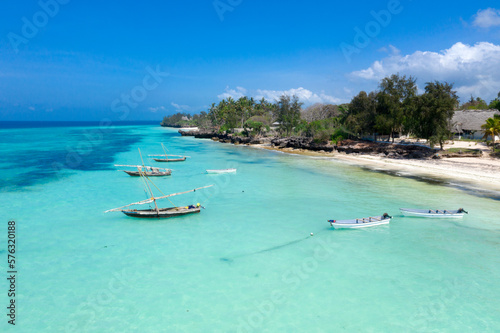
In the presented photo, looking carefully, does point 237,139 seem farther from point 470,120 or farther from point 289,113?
point 470,120

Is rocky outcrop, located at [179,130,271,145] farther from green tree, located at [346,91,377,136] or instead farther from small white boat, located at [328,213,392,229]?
small white boat, located at [328,213,392,229]

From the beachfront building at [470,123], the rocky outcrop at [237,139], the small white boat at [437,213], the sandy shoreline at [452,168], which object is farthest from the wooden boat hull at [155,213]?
the rocky outcrop at [237,139]

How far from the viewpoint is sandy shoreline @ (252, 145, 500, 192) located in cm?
3394

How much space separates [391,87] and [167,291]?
5831cm

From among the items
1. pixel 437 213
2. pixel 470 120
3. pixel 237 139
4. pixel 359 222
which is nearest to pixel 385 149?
pixel 470 120

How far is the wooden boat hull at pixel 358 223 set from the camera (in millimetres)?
20750

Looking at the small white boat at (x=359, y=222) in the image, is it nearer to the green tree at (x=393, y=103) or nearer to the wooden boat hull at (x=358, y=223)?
the wooden boat hull at (x=358, y=223)

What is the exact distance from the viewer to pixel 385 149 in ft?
178

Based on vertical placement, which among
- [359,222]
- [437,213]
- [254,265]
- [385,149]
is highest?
[385,149]

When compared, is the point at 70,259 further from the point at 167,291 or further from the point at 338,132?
the point at 338,132

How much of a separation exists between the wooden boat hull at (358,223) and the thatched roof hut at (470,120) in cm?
4489

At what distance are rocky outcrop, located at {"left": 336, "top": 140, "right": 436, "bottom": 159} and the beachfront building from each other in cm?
1124

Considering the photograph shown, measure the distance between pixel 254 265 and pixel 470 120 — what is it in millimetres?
60212

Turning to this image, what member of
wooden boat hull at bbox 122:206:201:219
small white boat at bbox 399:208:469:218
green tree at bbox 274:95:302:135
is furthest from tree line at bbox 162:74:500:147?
wooden boat hull at bbox 122:206:201:219
